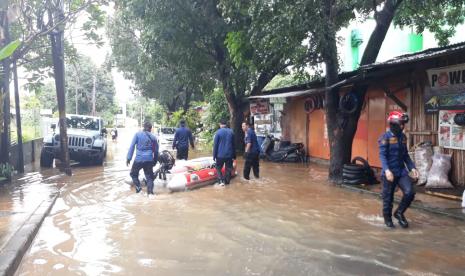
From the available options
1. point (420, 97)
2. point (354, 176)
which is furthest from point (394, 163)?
point (420, 97)

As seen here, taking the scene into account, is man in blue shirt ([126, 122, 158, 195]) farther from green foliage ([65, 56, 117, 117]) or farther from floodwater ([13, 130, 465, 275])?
green foliage ([65, 56, 117, 117])

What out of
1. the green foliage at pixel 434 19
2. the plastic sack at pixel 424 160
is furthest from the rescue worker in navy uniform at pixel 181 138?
the green foliage at pixel 434 19

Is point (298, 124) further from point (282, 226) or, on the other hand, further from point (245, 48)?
point (282, 226)

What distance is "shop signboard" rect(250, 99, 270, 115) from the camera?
1986 cm

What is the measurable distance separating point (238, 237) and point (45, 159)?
12398 mm

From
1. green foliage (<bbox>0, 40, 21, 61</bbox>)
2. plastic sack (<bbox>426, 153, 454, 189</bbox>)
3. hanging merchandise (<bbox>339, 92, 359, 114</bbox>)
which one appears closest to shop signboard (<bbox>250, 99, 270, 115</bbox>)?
hanging merchandise (<bbox>339, 92, 359, 114</bbox>)

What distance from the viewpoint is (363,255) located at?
17.9ft

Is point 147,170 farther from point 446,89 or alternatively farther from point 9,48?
point 446,89

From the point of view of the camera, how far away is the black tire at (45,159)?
16391 millimetres

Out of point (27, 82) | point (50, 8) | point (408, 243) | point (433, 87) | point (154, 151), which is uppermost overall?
point (50, 8)

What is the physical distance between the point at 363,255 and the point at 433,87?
19.6 feet

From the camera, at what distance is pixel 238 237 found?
20.8 feet

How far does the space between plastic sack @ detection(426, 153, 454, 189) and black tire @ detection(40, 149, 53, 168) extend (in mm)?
13067

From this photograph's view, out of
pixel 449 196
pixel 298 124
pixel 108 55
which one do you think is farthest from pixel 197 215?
pixel 108 55
